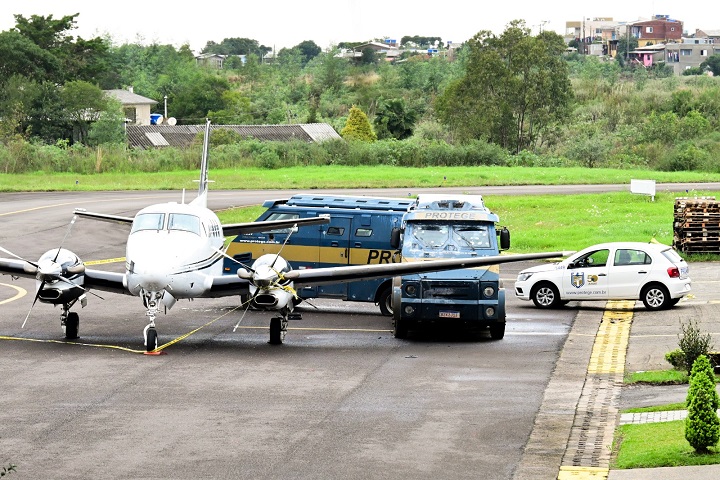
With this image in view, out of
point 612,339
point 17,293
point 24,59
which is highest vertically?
point 24,59

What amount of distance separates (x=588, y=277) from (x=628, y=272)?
1001 millimetres

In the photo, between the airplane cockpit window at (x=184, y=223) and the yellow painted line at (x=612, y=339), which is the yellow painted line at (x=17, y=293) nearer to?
the airplane cockpit window at (x=184, y=223)

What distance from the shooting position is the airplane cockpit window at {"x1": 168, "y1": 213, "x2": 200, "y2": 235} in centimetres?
2356

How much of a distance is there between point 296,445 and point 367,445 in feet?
3.15

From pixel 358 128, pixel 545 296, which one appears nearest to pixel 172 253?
pixel 545 296

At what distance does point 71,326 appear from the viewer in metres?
24.3

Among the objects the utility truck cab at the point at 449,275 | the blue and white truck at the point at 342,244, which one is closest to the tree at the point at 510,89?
the blue and white truck at the point at 342,244

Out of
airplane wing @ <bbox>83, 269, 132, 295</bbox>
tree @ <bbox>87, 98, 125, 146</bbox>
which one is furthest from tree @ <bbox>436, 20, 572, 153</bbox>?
airplane wing @ <bbox>83, 269, 132, 295</bbox>

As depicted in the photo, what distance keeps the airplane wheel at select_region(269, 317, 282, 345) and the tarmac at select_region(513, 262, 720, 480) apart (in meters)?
5.97

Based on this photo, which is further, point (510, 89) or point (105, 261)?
point (510, 89)

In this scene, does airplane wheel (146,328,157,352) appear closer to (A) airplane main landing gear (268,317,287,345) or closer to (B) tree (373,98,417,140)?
(A) airplane main landing gear (268,317,287,345)

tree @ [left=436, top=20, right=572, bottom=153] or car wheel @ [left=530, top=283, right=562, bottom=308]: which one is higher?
tree @ [left=436, top=20, right=572, bottom=153]

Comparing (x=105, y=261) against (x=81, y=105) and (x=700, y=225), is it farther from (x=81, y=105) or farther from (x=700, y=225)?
(x=81, y=105)

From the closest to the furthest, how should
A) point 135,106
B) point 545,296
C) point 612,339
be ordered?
1. point 612,339
2. point 545,296
3. point 135,106
